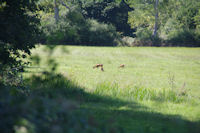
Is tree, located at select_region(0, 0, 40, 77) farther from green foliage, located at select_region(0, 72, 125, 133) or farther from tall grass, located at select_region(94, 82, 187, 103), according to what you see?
tall grass, located at select_region(94, 82, 187, 103)

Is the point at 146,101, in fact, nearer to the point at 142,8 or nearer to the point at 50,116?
the point at 50,116

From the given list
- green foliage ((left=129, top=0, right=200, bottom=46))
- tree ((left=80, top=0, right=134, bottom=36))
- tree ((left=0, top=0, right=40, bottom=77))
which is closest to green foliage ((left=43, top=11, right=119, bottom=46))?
green foliage ((left=129, top=0, right=200, bottom=46))

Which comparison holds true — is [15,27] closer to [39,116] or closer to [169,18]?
[39,116]

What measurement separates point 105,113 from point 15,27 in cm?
241

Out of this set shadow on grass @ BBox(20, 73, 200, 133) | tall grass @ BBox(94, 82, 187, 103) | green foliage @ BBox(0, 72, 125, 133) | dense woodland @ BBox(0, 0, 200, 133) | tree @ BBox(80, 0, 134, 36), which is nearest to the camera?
green foliage @ BBox(0, 72, 125, 133)

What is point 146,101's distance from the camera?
19.5 feet

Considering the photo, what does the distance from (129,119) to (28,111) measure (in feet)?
9.43

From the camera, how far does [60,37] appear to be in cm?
1026

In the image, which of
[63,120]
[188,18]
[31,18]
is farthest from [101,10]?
[63,120]

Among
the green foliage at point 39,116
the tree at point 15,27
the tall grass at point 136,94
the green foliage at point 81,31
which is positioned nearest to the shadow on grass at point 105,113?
the green foliage at point 39,116

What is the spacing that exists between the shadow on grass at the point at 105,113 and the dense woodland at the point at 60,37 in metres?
0.02

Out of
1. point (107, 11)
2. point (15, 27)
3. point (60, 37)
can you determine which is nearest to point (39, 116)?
point (15, 27)

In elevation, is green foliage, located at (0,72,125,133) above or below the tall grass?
Result: above

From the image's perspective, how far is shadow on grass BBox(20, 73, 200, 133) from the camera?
1.99 metres
